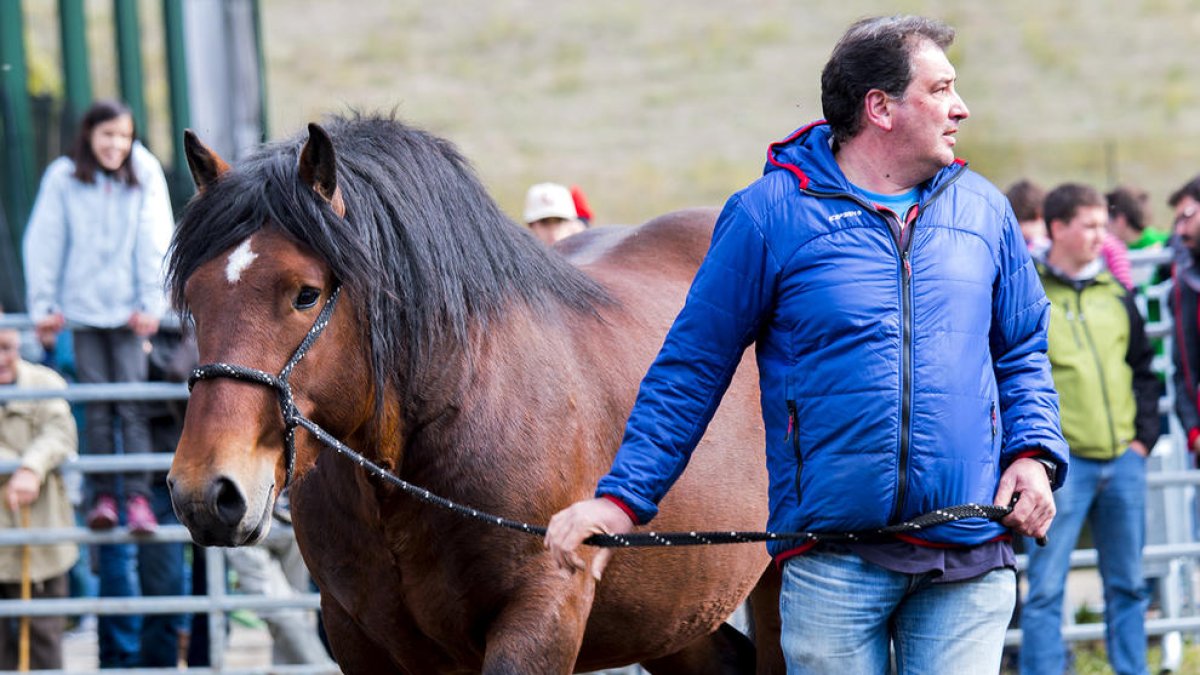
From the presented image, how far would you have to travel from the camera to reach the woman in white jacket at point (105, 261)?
714 cm

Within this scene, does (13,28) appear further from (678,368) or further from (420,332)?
(678,368)

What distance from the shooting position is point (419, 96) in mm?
A: 43625

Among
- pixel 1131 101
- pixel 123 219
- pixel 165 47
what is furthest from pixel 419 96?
pixel 123 219

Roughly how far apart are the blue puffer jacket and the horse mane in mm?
779

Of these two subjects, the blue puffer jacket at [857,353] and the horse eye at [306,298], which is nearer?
the blue puffer jacket at [857,353]

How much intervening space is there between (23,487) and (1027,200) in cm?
468

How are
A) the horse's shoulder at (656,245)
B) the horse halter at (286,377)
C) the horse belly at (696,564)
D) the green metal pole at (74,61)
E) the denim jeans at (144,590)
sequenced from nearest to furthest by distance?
the horse halter at (286,377)
the horse belly at (696,564)
the horse's shoulder at (656,245)
the denim jeans at (144,590)
the green metal pole at (74,61)

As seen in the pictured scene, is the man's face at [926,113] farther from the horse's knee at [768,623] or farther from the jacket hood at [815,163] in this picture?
the horse's knee at [768,623]

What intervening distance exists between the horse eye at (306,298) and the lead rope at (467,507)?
3 cm

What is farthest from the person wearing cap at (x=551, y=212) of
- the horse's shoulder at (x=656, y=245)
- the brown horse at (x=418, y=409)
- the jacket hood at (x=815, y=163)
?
the jacket hood at (x=815, y=163)

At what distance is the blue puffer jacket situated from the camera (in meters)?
3.14

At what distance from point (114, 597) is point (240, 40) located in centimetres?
536

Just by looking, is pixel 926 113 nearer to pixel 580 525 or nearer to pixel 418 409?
pixel 580 525

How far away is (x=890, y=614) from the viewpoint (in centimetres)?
330
